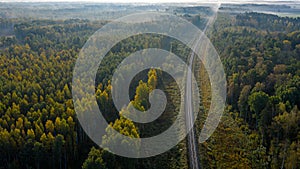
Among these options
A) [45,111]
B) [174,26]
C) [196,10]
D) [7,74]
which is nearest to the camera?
[45,111]

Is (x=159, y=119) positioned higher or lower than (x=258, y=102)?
lower

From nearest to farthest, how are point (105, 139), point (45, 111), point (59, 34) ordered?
1. point (105, 139)
2. point (45, 111)
3. point (59, 34)

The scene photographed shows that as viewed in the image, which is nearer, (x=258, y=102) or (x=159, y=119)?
(x=258, y=102)

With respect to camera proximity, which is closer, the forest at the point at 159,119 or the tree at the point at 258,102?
the forest at the point at 159,119

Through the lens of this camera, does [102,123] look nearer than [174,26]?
Yes

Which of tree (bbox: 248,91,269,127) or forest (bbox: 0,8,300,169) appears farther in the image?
tree (bbox: 248,91,269,127)

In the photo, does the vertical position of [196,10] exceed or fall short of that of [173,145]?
it exceeds it

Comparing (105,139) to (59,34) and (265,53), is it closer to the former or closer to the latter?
(265,53)

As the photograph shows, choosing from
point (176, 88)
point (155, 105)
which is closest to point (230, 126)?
point (155, 105)
